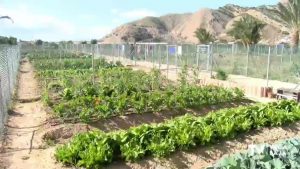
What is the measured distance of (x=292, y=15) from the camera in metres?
24.0

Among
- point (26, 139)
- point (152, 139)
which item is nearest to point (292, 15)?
point (26, 139)

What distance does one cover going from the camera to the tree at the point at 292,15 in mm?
23547

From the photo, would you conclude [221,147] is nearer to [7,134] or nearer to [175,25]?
[7,134]

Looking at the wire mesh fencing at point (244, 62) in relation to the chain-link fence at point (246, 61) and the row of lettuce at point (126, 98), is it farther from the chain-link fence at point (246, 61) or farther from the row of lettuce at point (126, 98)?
the row of lettuce at point (126, 98)

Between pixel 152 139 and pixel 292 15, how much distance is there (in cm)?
1969

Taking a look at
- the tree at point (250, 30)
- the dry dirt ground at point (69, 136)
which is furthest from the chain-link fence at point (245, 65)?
the tree at point (250, 30)

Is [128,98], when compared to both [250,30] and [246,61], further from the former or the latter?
[250,30]

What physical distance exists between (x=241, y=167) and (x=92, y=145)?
2385mm

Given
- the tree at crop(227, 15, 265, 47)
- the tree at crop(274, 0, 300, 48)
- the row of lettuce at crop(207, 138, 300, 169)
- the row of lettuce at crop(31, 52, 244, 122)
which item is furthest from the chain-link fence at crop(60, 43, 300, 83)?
the row of lettuce at crop(207, 138, 300, 169)

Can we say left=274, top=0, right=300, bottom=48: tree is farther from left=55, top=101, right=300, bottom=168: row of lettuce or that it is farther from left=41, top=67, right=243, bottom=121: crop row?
left=55, top=101, right=300, bottom=168: row of lettuce

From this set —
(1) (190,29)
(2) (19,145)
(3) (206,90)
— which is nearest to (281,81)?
(3) (206,90)

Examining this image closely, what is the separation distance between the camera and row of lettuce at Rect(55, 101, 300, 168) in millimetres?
6234

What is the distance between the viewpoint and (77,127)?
8.93 metres

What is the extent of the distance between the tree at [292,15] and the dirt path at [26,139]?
1623 cm
